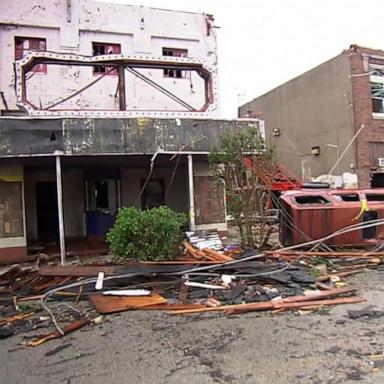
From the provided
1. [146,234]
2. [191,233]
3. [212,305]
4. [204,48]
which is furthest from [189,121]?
[204,48]

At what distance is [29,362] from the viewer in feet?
17.1

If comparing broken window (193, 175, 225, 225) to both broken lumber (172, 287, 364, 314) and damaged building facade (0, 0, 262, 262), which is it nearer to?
damaged building facade (0, 0, 262, 262)

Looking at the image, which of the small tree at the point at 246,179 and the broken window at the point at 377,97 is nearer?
the small tree at the point at 246,179

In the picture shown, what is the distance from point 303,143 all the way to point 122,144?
1376 cm

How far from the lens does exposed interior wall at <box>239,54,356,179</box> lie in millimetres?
20016

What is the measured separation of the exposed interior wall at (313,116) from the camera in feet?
65.7

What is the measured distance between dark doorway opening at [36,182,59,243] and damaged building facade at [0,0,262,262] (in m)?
0.04

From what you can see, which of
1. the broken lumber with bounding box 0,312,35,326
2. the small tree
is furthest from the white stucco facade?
the broken lumber with bounding box 0,312,35,326

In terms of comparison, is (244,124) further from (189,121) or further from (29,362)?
(29,362)

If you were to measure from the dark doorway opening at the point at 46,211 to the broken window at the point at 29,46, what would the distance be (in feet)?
14.5

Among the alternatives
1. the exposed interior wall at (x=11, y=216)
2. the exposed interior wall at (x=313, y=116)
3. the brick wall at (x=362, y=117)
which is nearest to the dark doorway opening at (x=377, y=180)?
the brick wall at (x=362, y=117)

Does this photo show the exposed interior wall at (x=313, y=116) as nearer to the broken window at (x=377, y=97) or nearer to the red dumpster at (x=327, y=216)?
the broken window at (x=377, y=97)

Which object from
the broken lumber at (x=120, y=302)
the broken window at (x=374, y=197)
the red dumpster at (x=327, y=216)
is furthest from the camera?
the broken window at (x=374, y=197)

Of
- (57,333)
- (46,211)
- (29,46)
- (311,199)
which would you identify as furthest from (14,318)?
(29,46)
